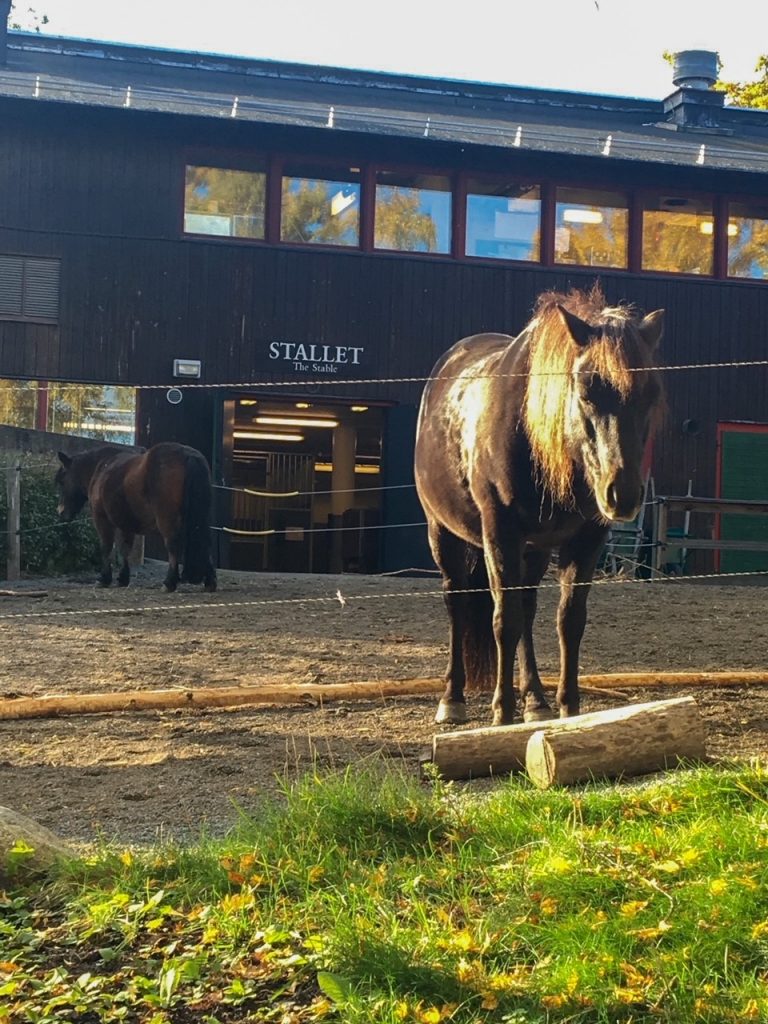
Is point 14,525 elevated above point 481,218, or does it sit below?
below

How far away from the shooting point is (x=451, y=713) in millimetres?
6309

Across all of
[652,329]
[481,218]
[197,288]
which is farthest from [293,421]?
[652,329]

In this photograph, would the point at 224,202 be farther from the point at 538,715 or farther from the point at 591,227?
the point at 538,715

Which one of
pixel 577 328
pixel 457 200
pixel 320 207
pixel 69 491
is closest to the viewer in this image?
pixel 577 328

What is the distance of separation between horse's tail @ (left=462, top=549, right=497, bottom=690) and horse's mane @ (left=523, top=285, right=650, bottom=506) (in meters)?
1.15

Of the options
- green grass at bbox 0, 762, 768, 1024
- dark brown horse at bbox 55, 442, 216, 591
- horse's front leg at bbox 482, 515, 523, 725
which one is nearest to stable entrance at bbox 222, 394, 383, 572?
dark brown horse at bbox 55, 442, 216, 591

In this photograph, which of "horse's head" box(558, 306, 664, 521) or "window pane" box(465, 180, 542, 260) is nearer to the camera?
"horse's head" box(558, 306, 664, 521)

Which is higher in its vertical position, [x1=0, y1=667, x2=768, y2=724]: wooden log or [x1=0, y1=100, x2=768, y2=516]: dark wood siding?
A: [x1=0, y1=100, x2=768, y2=516]: dark wood siding

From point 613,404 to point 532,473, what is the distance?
0.69 meters

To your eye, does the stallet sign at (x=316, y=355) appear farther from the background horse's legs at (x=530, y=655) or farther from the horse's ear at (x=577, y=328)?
the horse's ear at (x=577, y=328)

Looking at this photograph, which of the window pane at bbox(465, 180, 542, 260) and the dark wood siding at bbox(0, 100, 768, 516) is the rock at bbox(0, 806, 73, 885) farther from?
the window pane at bbox(465, 180, 542, 260)

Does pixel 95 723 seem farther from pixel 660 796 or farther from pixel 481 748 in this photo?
pixel 660 796

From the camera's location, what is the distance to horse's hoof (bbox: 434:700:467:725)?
627cm

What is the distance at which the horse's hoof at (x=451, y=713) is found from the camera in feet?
20.6
